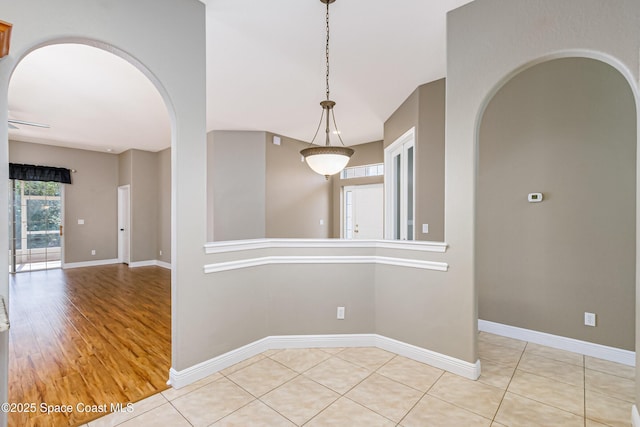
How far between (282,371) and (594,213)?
324 cm

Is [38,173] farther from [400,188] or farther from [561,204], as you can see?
[561,204]

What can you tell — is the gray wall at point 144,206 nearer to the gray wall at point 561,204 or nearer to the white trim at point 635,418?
the gray wall at point 561,204

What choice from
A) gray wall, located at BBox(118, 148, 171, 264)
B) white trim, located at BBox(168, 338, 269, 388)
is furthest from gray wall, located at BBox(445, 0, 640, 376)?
gray wall, located at BBox(118, 148, 171, 264)

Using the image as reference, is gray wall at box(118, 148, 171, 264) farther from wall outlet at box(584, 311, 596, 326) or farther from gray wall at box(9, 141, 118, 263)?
wall outlet at box(584, 311, 596, 326)

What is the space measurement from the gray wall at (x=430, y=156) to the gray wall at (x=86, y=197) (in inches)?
308

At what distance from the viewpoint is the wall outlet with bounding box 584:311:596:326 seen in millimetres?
2811

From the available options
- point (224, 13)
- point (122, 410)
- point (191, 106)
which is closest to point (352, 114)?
point (224, 13)

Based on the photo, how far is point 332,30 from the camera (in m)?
2.74

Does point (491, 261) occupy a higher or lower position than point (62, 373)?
higher

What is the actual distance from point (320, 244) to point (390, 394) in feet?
4.54

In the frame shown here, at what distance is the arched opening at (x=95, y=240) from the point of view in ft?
8.07

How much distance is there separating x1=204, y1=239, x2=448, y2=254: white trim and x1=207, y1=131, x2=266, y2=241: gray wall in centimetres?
324

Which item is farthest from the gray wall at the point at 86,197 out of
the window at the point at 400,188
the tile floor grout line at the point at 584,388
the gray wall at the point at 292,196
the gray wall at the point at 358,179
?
the tile floor grout line at the point at 584,388

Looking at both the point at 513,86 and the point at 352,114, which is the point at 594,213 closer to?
the point at 513,86
